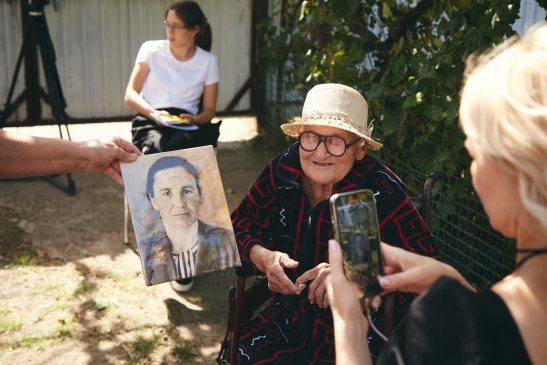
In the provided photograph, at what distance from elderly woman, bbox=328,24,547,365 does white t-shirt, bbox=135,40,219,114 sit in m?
3.75

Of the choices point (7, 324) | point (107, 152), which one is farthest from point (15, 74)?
point (107, 152)

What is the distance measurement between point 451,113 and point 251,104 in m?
4.89

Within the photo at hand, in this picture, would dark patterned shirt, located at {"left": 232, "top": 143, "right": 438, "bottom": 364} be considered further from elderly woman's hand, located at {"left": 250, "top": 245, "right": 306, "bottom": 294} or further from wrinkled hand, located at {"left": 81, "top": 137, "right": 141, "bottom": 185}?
wrinkled hand, located at {"left": 81, "top": 137, "right": 141, "bottom": 185}

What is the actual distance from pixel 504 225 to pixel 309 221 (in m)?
1.37

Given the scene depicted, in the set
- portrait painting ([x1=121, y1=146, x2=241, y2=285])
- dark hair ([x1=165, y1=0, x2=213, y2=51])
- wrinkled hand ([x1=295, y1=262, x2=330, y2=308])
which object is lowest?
wrinkled hand ([x1=295, y1=262, x2=330, y2=308])

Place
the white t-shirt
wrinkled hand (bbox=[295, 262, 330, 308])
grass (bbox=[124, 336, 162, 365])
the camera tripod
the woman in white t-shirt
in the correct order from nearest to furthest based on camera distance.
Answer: wrinkled hand (bbox=[295, 262, 330, 308]) < grass (bbox=[124, 336, 162, 365]) < the woman in white t-shirt < the white t-shirt < the camera tripod

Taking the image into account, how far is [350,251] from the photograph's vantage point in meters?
1.87

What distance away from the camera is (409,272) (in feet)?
6.09

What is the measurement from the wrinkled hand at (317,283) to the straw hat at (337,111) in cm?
55

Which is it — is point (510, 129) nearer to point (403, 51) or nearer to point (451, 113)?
point (451, 113)

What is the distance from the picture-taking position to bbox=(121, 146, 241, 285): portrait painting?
276 cm

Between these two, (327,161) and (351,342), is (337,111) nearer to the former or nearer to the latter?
(327,161)

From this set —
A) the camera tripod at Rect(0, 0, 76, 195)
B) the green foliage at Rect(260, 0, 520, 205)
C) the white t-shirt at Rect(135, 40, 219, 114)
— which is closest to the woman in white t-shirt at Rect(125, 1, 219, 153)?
the white t-shirt at Rect(135, 40, 219, 114)

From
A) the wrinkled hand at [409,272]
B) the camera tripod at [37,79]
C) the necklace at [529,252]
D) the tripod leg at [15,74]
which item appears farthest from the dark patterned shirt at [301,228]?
the tripod leg at [15,74]
